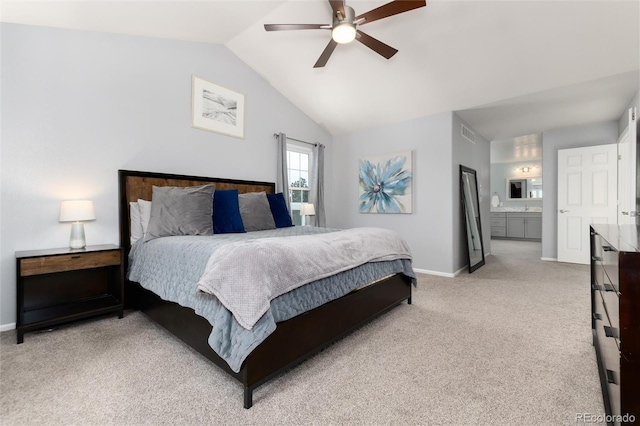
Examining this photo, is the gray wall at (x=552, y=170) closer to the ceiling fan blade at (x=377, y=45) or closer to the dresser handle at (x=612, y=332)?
the ceiling fan blade at (x=377, y=45)

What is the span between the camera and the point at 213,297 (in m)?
1.68

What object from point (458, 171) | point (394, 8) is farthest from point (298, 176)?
point (394, 8)

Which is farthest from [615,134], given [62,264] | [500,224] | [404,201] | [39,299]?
[39,299]

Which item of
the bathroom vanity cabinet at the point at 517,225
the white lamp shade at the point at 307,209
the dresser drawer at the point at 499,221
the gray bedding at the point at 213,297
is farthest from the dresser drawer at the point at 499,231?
the gray bedding at the point at 213,297

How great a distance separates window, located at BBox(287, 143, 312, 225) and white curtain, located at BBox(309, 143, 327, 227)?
134mm

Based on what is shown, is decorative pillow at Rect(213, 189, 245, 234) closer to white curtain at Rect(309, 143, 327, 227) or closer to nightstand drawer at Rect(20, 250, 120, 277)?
nightstand drawer at Rect(20, 250, 120, 277)

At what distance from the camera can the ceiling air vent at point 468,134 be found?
4.86m

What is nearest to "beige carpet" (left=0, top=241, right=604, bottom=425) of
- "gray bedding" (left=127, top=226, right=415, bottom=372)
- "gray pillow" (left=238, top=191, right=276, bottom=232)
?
"gray bedding" (left=127, top=226, right=415, bottom=372)

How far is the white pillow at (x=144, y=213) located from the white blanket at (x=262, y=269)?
5.56ft

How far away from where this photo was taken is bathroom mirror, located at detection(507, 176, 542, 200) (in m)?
9.04

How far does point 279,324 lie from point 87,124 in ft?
9.39

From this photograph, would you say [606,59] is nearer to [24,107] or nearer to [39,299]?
[24,107]

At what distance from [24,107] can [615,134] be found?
26.6 feet

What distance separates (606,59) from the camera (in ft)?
10.1
